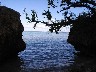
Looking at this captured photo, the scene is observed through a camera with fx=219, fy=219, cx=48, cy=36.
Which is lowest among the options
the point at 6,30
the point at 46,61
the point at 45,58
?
the point at 45,58

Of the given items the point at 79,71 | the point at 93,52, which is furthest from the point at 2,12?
the point at 79,71

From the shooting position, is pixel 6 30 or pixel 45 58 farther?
pixel 45 58

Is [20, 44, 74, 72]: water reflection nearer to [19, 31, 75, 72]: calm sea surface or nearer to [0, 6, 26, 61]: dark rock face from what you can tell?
[19, 31, 75, 72]: calm sea surface

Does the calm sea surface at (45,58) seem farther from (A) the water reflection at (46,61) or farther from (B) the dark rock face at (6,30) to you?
(B) the dark rock face at (6,30)

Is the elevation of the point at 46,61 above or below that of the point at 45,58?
above

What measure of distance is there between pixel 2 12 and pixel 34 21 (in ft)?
47.5

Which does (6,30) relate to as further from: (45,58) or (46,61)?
(45,58)

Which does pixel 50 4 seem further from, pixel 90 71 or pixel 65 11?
pixel 90 71

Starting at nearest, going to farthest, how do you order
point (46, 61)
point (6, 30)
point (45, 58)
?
point (6, 30) → point (46, 61) → point (45, 58)

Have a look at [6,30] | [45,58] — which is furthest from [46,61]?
[6,30]

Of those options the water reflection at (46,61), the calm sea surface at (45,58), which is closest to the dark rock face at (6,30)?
the calm sea surface at (45,58)

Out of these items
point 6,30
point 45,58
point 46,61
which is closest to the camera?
point 6,30

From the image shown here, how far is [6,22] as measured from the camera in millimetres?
37531

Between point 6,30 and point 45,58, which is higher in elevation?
point 6,30
